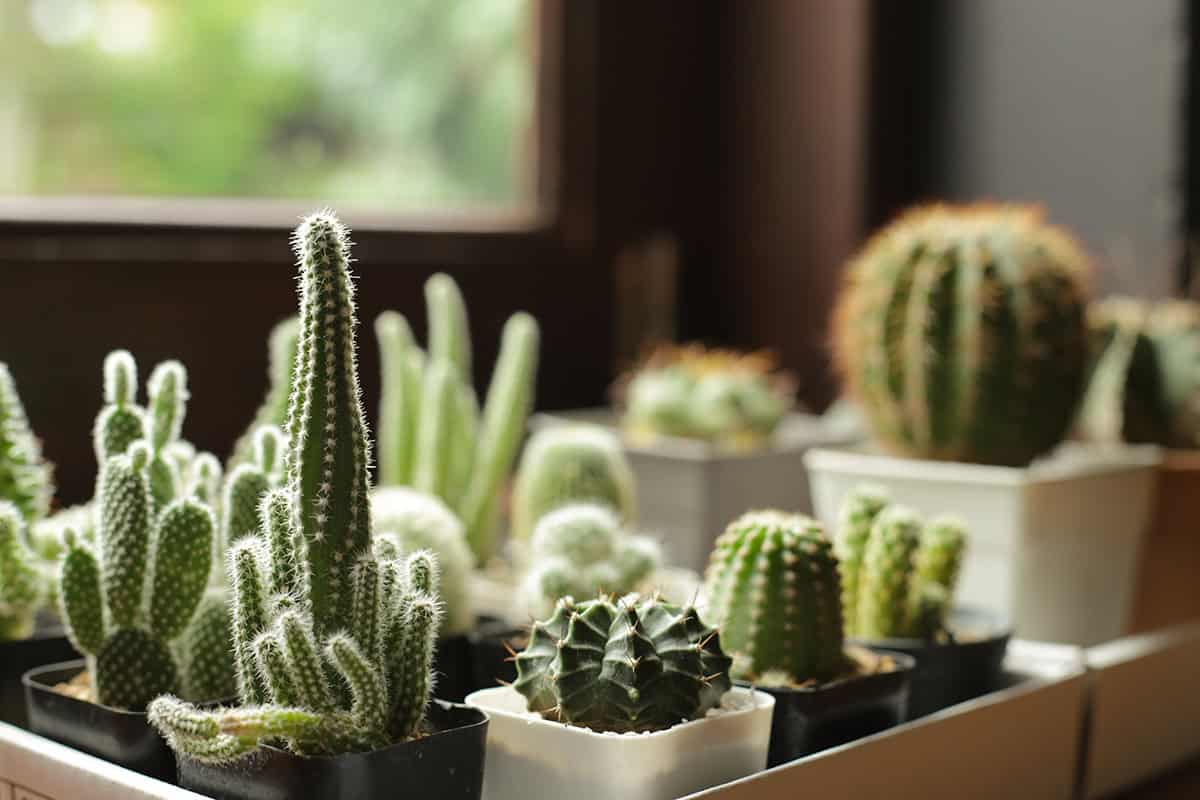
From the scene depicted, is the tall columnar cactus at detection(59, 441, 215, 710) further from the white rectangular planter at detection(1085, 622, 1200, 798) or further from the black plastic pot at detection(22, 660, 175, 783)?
the white rectangular planter at detection(1085, 622, 1200, 798)

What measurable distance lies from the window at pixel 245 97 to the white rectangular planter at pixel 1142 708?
2049mm

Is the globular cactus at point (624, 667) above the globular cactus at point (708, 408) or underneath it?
underneath

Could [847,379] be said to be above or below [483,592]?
above

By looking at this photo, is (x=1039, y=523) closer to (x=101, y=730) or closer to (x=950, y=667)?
(x=950, y=667)

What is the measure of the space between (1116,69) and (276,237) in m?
1.13

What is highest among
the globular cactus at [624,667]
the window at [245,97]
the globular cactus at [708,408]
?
the window at [245,97]

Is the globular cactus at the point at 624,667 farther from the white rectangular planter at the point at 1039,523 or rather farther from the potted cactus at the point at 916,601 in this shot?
the white rectangular planter at the point at 1039,523

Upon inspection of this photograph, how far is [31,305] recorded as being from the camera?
151 centimetres

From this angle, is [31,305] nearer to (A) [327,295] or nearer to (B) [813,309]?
(A) [327,295]

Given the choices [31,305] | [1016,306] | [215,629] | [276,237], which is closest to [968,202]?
[1016,306]

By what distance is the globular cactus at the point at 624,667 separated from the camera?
77cm

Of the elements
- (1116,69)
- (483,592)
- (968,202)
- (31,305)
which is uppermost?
(1116,69)

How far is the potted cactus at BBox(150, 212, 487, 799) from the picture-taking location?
0.68 metres

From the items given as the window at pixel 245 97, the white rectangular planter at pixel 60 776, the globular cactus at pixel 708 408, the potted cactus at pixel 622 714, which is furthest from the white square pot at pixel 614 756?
the window at pixel 245 97
